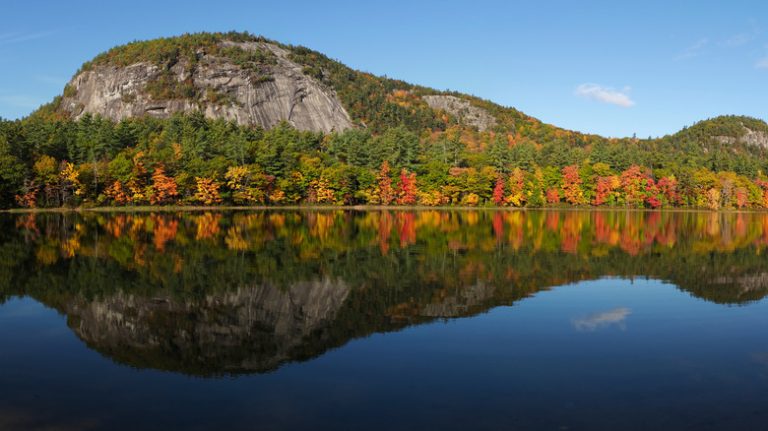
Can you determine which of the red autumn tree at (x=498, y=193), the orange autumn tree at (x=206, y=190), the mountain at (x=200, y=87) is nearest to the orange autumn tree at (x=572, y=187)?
the red autumn tree at (x=498, y=193)

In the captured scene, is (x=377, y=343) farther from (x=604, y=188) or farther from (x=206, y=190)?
(x=604, y=188)

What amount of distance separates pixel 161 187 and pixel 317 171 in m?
25.3

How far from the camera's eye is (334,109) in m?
191

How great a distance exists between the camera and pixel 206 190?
8825cm

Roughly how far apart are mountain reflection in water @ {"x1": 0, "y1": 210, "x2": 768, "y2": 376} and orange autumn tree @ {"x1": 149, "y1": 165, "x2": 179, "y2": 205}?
44906 mm

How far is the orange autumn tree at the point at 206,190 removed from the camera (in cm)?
8788

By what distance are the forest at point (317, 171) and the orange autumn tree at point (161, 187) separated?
161 mm

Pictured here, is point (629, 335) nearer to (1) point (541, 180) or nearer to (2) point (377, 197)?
(2) point (377, 197)

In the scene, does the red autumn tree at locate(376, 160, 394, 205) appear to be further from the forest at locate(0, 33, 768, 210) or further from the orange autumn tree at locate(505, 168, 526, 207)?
the orange autumn tree at locate(505, 168, 526, 207)

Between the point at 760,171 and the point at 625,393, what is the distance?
145499 millimetres

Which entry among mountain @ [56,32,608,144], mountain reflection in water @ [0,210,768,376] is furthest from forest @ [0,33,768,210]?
mountain @ [56,32,608,144]

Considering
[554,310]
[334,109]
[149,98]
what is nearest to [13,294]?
[554,310]

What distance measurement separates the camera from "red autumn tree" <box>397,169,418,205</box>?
101 metres

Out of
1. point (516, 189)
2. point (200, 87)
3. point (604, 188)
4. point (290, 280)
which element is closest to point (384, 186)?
point (516, 189)
